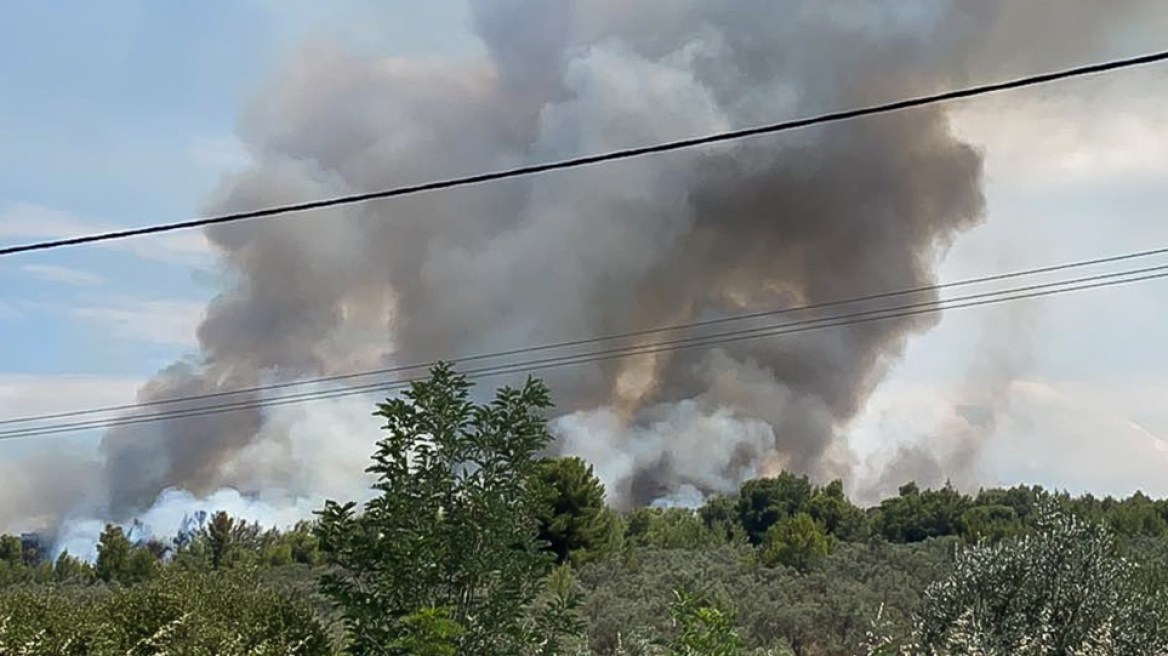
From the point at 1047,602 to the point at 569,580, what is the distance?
19.0 ft

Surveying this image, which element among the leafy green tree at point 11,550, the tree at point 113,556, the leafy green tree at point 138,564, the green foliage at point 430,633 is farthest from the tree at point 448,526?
the leafy green tree at point 11,550

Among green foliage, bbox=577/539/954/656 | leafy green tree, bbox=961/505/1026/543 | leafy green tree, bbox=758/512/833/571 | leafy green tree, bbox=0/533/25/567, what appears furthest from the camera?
leafy green tree, bbox=0/533/25/567

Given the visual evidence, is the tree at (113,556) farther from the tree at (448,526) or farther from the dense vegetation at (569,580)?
the tree at (448,526)

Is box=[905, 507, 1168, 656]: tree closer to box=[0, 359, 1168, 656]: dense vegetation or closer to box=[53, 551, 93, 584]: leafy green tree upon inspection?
box=[0, 359, 1168, 656]: dense vegetation

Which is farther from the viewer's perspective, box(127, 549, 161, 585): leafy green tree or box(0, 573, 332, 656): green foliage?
box(127, 549, 161, 585): leafy green tree

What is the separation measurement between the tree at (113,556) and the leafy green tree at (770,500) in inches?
374

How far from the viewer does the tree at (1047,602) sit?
8844mm

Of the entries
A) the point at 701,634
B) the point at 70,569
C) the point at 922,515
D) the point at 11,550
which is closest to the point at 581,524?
the point at 922,515

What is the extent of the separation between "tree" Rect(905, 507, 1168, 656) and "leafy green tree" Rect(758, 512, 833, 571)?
526 cm

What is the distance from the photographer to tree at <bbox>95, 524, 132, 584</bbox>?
18508mm

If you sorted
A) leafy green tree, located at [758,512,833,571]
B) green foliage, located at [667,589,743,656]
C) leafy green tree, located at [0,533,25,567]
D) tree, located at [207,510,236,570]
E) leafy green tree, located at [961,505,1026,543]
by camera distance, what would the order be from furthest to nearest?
1. leafy green tree, located at [0,533,25,567]
2. tree, located at [207,510,236,570]
3. leafy green tree, located at [758,512,833,571]
4. leafy green tree, located at [961,505,1026,543]
5. green foliage, located at [667,589,743,656]

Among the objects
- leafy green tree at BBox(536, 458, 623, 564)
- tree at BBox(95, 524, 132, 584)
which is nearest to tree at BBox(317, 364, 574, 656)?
leafy green tree at BBox(536, 458, 623, 564)

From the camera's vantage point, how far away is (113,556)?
19.5m

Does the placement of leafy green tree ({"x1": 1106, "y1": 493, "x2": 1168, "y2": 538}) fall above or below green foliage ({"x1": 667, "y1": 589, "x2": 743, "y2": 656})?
above
